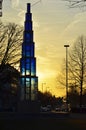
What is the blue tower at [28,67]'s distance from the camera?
84000 mm

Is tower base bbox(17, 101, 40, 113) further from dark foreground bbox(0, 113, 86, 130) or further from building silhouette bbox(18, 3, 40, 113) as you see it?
dark foreground bbox(0, 113, 86, 130)

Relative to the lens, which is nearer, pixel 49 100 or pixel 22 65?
pixel 22 65

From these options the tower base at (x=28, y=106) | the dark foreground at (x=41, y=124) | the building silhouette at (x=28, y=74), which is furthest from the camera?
the building silhouette at (x=28, y=74)

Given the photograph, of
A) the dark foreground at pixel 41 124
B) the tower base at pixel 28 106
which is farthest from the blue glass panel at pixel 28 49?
the dark foreground at pixel 41 124

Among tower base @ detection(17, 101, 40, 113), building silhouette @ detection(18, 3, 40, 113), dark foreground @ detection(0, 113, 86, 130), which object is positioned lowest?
dark foreground @ detection(0, 113, 86, 130)

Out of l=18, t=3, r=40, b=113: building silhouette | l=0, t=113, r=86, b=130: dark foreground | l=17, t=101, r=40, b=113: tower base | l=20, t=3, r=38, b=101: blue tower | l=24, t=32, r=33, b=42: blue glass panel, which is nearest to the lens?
l=0, t=113, r=86, b=130: dark foreground

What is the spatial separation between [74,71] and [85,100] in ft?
188

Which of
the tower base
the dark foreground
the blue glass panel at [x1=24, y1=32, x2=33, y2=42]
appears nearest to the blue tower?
the blue glass panel at [x1=24, y1=32, x2=33, y2=42]

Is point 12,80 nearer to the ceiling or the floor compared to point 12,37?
nearer to the floor

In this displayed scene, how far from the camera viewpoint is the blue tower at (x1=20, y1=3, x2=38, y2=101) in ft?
276

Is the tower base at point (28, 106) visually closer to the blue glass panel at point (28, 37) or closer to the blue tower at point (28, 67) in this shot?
the blue tower at point (28, 67)

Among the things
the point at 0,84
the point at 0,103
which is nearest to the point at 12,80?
the point at 0,84

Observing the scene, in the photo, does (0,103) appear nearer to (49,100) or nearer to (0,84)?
(0,84)

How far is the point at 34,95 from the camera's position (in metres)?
86.4
